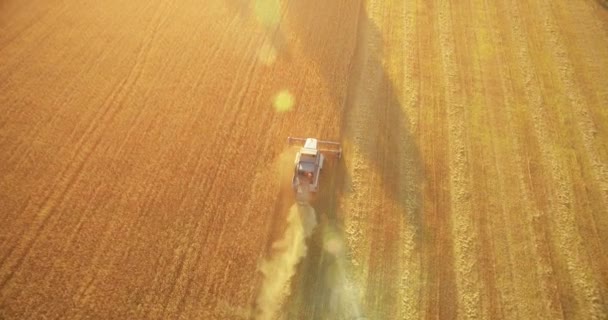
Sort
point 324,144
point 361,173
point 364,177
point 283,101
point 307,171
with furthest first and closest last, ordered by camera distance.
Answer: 1. point 283,101
2. point 324,144
3. point 361,173
4. point 364,177
5. point 307,171

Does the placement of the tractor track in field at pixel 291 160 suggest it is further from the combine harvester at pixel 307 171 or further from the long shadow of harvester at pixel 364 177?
the combine harvester at pixel 307 171

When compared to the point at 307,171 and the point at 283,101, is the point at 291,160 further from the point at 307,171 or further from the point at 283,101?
the point at 283,101

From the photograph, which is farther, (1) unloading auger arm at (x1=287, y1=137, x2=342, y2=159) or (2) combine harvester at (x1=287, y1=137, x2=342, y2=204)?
(1) unloading auger arm at (x1=287, y1=137, x2=342, y2=159)

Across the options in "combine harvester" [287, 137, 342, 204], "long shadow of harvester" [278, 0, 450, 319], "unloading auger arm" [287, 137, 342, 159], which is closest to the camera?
"long shadow of harvester" [278, 0, 450, 319]

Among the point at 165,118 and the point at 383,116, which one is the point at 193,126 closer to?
the point at 165,118

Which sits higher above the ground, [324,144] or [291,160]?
[324,144]

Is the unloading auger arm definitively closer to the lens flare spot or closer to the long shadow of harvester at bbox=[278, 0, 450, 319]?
the long shadow of harvester at bbox=[278, 0, 450, 319]

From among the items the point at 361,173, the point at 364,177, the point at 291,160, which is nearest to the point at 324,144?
the point at 291,160

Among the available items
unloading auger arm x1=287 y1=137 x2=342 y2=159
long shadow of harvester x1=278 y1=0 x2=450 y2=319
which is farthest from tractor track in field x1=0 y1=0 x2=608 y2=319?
unloading auger arm x1=287 y1=137 x2=342 y2=159

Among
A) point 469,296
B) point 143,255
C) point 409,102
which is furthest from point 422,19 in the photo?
point 143,255
